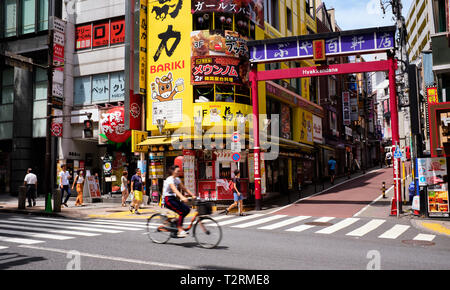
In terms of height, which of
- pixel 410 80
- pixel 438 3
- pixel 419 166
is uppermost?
pixel 438 3

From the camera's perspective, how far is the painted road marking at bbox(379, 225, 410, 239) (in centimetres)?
1069

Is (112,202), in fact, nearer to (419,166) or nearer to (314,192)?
(314,192)

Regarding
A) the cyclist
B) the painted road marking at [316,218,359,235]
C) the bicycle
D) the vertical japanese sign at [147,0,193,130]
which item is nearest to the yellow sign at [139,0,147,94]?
the vertical japanese sign at [147,0,193,130]

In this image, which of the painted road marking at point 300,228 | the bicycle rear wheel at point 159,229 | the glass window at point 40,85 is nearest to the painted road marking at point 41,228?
the bicycle rear wheel at point 159,229

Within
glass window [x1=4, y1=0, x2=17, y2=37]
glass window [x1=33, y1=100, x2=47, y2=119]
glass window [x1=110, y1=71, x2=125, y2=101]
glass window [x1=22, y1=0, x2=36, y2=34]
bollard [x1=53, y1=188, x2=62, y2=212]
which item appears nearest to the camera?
bollard [x1=53, y1=188, x2=62, y2=212]

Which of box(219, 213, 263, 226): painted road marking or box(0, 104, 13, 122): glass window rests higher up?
box(0, 104, 13, 122): glass window

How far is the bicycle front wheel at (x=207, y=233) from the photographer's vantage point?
8367 mm

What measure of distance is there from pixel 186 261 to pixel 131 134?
51.6ft

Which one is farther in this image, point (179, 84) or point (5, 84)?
point (5, 84)

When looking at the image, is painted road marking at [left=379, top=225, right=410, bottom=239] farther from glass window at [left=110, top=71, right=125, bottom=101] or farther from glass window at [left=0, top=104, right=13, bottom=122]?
glass window at [left=0, top=104, right=13, bottom=122]

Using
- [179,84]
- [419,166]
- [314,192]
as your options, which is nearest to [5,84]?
[179,84]

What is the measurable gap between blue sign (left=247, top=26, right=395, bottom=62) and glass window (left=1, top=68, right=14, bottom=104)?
19.7m

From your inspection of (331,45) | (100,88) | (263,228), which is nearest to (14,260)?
(263,228)

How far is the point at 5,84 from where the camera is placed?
92.7ft
